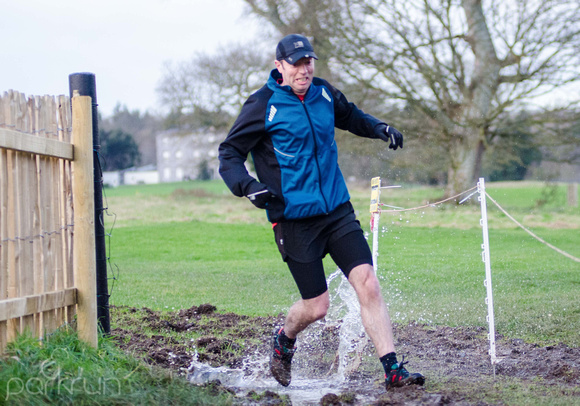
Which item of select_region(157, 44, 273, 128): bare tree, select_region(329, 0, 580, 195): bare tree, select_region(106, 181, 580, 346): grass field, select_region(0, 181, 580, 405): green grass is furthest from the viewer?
select_region(157, 44, 273, 128): bare tree

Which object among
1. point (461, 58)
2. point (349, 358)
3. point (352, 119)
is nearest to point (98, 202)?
point (352, 119)

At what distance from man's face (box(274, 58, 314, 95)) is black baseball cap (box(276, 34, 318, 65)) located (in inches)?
1.5

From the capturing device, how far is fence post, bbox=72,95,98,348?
14.8 ft

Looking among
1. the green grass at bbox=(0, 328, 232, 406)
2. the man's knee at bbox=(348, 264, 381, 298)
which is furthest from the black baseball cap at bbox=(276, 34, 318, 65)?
the green grass at bbox=(0, 328, 232, 406)

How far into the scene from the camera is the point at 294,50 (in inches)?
167

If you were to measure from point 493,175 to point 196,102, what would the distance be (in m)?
16.5

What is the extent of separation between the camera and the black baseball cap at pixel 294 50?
4219mm

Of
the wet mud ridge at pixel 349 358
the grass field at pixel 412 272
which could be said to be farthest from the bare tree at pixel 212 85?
the wet mud ridge at pixel 349 358

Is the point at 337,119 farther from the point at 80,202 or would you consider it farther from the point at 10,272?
the point at 10,272

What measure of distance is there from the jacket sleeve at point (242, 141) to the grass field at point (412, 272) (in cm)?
313

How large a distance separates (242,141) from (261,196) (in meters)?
0.51

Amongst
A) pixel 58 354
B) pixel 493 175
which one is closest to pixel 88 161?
pixel 58 354

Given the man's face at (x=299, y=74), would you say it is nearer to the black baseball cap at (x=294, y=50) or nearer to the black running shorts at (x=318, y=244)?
the black baseball cap at (x=294, y=50)

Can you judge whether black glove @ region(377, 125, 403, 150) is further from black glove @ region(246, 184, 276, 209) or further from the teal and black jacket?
black glove @ region(246, 184, 276, 209)
